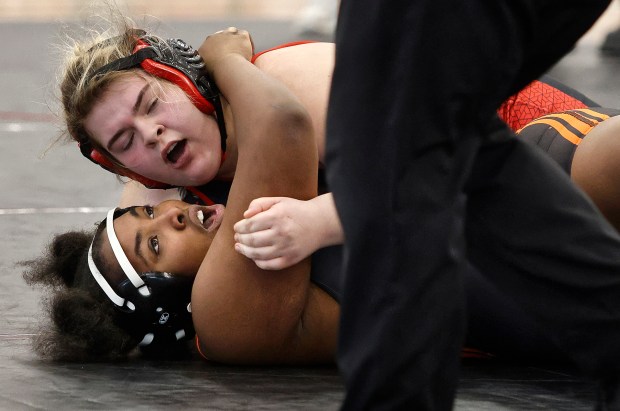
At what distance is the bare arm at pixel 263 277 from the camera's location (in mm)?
2096

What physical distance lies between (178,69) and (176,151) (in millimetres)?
187

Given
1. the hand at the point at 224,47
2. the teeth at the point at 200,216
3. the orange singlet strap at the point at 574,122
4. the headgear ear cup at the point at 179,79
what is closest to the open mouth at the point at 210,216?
the teeth at the point at 200,216

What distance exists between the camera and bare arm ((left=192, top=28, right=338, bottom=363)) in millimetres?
2096

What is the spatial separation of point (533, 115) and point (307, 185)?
90 centimetres

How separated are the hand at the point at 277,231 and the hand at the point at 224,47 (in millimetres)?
510

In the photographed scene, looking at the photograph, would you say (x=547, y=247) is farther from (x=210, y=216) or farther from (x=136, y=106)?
(x=136, y=106)

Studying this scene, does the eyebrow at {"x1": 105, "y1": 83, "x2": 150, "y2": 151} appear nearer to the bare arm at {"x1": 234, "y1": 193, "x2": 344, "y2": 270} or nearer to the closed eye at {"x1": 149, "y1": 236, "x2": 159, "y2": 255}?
the closed eye at {"x1": 149, "y1": 236, "x2": 159, "y2": 255}

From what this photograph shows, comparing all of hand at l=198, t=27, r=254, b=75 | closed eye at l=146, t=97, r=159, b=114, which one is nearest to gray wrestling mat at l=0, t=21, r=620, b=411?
closed eye at l=146, t=97, r=159, b=114

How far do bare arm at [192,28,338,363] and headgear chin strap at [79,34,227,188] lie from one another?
14cm

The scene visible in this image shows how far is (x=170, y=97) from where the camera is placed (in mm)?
2373

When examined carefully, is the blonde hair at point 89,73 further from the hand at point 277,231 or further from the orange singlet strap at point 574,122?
the orange singlet strap at point 574,122

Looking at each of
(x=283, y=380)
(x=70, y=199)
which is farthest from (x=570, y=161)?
(x=70, y=199)

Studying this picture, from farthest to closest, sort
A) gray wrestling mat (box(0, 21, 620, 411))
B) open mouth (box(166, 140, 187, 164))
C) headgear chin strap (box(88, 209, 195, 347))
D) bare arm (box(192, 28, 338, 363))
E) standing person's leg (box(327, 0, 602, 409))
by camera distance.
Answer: open mouth (box(166, 140, 187, 164))
headgear chin strap (box(88, 209, 195, 347))
bare arm (box(192, 28, 338, 363))
gray wrestling mat (box(0, 21, 620, 411))
standing person's leg (box(327, 0, 602, 409))

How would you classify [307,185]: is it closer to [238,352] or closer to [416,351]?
[238,352]
